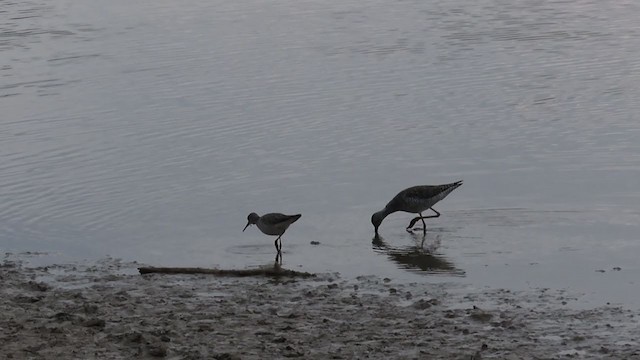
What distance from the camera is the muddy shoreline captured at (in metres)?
9.28

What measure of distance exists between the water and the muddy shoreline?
35.4 inches

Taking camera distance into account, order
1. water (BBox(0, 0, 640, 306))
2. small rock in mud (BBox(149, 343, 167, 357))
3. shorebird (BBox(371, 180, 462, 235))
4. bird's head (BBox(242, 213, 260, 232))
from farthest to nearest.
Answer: shorebird (BBox(371, 180, 462, 235)), bird's head (BBox(242, 213, 260, 232)), water (BBox(0, 0, 640, 306)), small rock in mud (BBox(149, 343, 167, 357))

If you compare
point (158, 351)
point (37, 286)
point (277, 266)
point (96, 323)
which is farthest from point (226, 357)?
point (277, 266)

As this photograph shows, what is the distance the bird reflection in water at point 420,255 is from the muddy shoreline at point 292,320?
0.86 metres

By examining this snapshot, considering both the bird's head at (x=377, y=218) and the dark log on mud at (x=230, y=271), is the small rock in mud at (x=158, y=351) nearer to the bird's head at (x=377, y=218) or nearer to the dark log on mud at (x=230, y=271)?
the dark log on mud at (x=230, y=271)

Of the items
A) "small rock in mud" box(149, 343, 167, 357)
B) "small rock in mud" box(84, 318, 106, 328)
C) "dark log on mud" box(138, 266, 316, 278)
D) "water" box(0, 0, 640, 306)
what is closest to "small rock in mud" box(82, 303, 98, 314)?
"small rock in mud" box(84, 318, 106, 328)

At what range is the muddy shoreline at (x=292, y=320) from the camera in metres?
9.28

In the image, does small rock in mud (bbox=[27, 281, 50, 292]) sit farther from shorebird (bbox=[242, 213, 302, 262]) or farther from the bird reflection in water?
the bird reflection in water

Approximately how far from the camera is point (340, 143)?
18.4m

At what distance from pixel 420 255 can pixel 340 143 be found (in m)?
5.13

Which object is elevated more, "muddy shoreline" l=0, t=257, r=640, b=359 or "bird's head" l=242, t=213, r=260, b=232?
"bird's head" l=242, t=213, r=260, b=232

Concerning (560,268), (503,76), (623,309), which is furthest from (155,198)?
(503,76)

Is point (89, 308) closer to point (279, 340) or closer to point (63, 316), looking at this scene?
point (63, 316)

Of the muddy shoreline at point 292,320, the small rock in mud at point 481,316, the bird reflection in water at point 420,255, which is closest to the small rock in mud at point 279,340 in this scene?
the muddy shoreline at point 292,320
